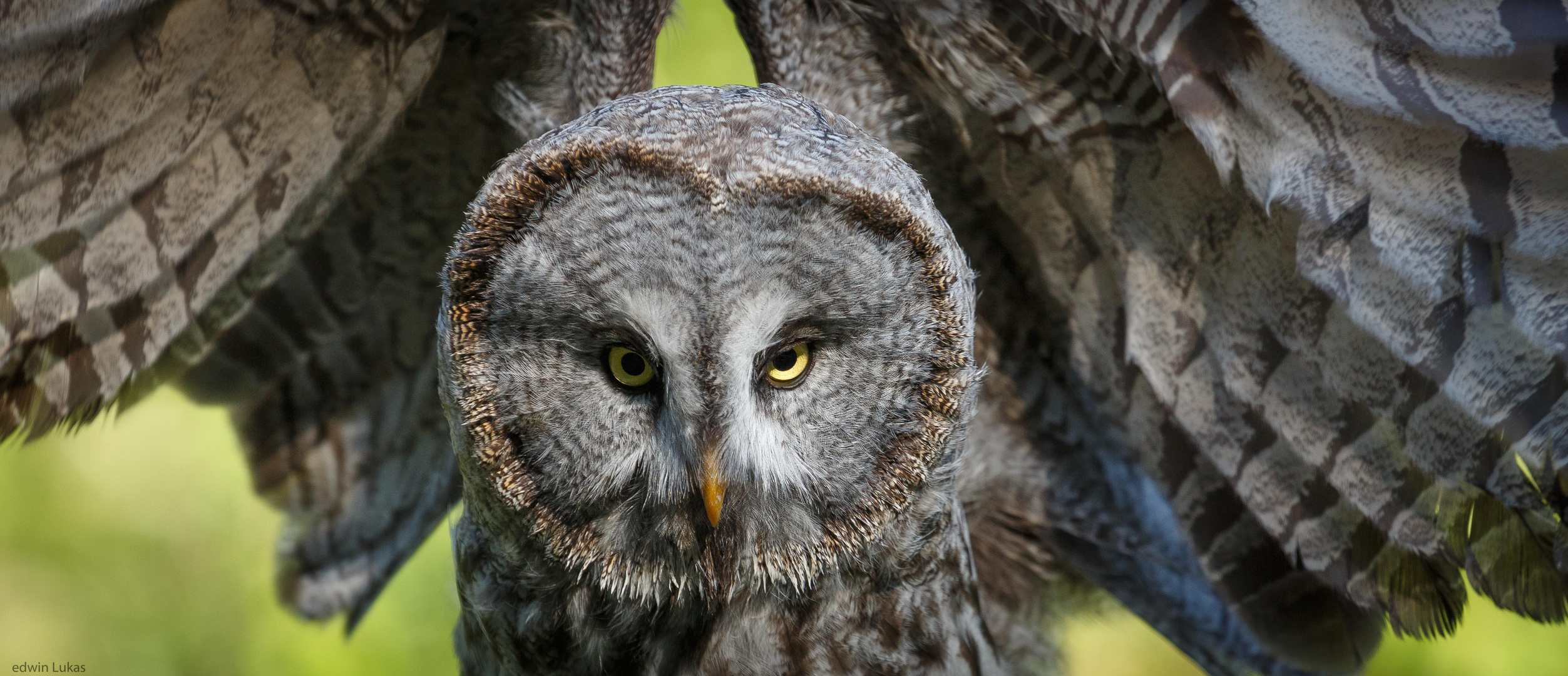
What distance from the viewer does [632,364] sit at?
2.72ft

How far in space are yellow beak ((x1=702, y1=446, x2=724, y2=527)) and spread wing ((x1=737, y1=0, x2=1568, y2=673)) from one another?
47cm

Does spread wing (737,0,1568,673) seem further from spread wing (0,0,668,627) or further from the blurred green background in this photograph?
the blurred green background

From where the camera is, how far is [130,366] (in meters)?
1.09

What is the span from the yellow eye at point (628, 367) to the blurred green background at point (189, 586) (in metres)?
0.97

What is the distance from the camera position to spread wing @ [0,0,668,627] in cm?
94

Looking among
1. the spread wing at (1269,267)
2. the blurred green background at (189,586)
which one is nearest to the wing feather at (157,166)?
the spread wing at (1269,267)

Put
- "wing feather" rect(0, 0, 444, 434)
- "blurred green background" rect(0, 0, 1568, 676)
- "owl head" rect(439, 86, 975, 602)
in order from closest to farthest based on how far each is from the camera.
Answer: "owl head" rect(439, 86, 975, 602)
"wing feather" rect(0, 0, 444, 434)
"blurred green background" rect(0, 0, 1568, 676)

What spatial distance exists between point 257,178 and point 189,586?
1.35 metres

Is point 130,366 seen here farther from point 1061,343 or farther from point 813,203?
point 1061,343

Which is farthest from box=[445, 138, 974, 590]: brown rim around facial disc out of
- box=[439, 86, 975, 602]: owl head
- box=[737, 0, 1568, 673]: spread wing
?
box=[737, 0, 1568, 673]: spread wing

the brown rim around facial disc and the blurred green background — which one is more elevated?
the brown rim around facial disc

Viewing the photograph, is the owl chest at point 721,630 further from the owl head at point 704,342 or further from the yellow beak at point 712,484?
the yellow beak at point 712,484

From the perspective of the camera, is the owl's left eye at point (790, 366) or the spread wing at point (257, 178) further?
the spread wing at point (257, 178)

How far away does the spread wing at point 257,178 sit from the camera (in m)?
0.94
